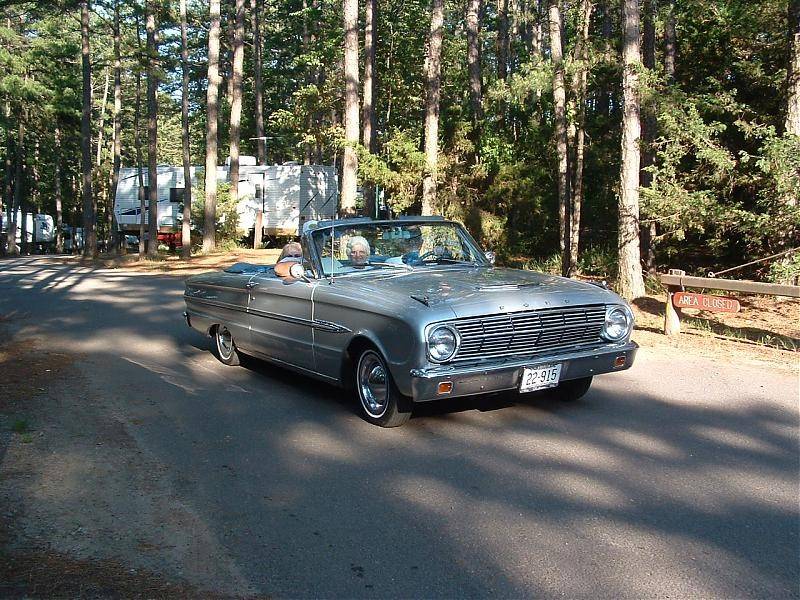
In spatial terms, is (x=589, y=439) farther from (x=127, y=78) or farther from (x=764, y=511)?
(x=127, y=78)

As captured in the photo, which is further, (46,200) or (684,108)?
(46,200)

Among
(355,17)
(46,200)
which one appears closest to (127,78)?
(46,200)

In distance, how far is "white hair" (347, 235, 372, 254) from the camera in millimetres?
7426

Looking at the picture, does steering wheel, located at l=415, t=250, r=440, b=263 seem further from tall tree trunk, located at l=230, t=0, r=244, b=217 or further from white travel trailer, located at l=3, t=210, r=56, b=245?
white travel trailer, located at l=3, t=210, r=56, b=245

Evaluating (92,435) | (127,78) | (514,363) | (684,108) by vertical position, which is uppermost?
(127,78)

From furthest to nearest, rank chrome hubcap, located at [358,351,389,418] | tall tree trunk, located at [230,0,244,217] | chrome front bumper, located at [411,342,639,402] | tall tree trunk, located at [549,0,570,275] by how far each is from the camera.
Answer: tall tree trunk, located at [230,0,244,217] < tall tree trunk, located at [549,0,570,275] < chrome hubcap, located at [358,351,389,418] < chrome front bumper, located at [411,342,639,402]

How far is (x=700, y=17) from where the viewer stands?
18.8 metres

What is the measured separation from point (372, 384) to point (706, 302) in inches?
235

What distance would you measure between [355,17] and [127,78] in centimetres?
4901

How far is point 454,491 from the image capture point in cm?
488

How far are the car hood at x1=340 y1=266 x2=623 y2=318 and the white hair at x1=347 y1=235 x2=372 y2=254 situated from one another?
52 cm

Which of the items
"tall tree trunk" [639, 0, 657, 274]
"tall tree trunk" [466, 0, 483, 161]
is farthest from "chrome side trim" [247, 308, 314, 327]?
"tall tree trunk" [466, 0, 483, 161]

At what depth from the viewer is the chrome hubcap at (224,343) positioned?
8969mm

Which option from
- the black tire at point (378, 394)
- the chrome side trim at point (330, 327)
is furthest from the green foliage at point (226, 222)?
the black tire at point (378, 394)
